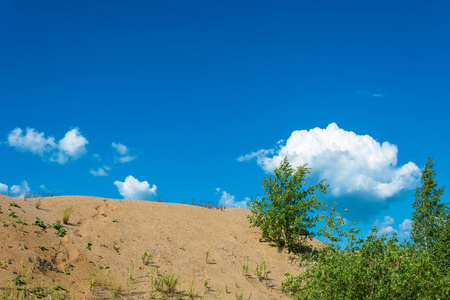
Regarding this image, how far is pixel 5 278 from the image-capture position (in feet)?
34.1

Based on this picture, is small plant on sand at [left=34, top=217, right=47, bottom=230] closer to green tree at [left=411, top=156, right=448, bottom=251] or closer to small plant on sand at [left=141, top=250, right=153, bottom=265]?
small plant on sand at [left=141, top=250, right=153, bottom=265]

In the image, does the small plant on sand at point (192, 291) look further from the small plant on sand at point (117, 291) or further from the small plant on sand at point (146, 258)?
the small plant on sand at point (117, 291)

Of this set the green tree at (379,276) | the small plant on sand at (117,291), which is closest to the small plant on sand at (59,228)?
the small plant on sand at (117,291)

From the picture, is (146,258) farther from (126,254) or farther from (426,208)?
(426,208)

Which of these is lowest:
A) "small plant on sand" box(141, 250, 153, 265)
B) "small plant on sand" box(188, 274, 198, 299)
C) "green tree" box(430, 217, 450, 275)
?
"small plant on sand" box(188, 274, 198, 299)

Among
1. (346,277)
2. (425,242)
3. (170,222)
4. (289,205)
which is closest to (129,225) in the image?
(170,222)

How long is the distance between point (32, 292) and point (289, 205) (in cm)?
1390

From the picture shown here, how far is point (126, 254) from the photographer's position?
1488cm

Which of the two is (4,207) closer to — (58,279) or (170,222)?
(58,279)

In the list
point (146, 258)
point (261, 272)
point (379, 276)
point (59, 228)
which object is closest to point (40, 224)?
point (59, 228)

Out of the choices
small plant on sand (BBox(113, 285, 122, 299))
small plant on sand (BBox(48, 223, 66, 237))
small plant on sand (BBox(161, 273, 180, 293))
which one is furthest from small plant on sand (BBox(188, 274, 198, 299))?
small plant on sand (BBox(48, 223, 66, 237))

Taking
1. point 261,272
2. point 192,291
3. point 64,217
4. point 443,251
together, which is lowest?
point 192,291

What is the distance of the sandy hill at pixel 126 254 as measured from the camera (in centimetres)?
1162

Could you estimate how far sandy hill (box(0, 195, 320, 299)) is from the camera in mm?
11625
